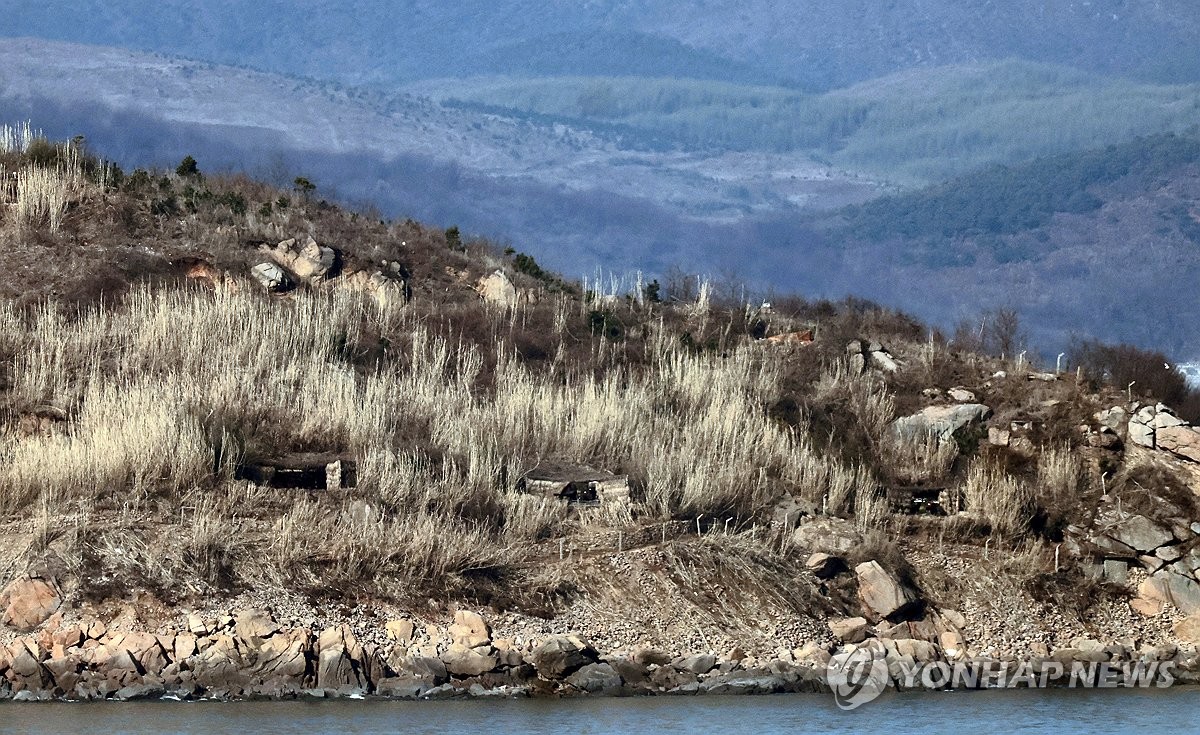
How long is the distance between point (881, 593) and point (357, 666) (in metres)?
7.78

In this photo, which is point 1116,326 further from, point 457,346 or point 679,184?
point 457,346

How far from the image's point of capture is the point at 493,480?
96.6ft

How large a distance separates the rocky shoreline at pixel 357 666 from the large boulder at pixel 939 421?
6.72m

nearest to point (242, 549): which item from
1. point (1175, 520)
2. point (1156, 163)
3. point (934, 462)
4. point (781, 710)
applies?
point (781, 710)

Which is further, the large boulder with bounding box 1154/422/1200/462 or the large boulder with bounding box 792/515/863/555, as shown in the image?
the large boulder with bounding box 1154/422/1200/462

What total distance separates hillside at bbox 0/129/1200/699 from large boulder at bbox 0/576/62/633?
40 millimetres

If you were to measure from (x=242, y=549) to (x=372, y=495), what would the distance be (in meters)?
2.31

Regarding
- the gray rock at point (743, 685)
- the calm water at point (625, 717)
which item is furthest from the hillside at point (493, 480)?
Result: the calm water at point (625, 717)

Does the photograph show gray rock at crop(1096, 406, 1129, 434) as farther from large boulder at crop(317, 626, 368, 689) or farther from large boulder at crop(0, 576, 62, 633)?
large boulder at crop(0, 576, 62, 633)

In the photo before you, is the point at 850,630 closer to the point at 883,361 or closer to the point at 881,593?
the point at 881,593

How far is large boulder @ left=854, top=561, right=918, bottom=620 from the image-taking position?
93.4ft

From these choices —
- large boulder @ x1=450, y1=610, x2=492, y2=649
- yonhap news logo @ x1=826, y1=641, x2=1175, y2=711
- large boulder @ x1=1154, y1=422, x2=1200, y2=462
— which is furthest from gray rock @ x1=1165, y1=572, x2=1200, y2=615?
large boulder @ x1=450, y1=610, x2=492, y2=649

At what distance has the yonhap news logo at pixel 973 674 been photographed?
26.7 metres

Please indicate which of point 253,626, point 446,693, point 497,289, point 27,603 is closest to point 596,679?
point 446,693
